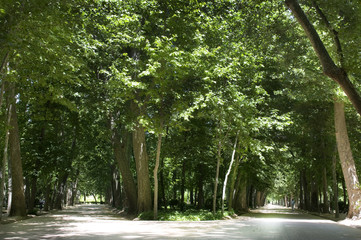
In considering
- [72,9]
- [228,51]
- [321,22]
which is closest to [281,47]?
[321,22]

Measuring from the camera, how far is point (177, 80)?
16.2 m

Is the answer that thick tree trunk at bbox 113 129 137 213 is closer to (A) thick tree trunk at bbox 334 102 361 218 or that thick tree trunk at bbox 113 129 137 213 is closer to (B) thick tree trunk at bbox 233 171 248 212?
(B) thick tree trunk at bbox 233 171 248 212

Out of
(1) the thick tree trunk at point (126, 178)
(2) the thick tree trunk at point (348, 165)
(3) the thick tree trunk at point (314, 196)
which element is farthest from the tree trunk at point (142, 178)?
(3) the thick tree trunk at point (314, 196)

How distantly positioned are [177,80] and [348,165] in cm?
1054

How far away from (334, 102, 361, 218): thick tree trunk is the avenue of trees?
6cm

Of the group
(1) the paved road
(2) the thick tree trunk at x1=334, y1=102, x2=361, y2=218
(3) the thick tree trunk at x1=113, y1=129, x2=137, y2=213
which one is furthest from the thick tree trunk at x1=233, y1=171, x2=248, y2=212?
(1) the paved road

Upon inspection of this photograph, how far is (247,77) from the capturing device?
20000 mm

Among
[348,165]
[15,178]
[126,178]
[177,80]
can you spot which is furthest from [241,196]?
[15,178]

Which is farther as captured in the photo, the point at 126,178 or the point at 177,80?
the point at 126,178

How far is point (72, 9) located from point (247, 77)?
12.7 metres

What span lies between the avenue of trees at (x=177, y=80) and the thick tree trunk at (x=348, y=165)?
0.21ft

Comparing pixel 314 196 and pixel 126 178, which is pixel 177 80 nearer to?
pixel 126 178

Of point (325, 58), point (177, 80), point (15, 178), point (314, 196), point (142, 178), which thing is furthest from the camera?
point (314, 196)

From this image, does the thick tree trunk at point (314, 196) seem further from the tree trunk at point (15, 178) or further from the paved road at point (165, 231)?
the tree trunk at point (15, 178)
